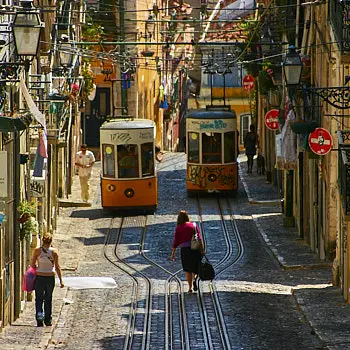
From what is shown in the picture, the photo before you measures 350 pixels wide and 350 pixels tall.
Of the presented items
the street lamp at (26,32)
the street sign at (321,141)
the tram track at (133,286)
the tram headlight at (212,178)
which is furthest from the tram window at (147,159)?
the street lamp at (26,32)

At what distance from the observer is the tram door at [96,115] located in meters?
53.1

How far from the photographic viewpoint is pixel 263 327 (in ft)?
70.5

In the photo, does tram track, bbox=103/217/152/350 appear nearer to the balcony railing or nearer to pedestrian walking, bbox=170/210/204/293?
pedestrian walking, bbox=170/210/204/293

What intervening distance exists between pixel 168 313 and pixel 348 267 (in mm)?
2851

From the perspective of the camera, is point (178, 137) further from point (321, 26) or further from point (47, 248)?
point (47, 248)

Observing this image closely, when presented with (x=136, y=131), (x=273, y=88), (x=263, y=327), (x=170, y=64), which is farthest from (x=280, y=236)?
(x=170, y=64)

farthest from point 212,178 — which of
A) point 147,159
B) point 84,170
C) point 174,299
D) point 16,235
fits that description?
point 16,235

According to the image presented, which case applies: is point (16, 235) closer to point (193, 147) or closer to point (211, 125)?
point (211, 125)

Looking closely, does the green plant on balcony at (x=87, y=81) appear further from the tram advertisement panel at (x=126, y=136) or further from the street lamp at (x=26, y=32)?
the street lamp at (x=26, y=32)

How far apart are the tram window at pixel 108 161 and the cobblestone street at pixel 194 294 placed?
1.12 m

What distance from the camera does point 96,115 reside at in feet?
176

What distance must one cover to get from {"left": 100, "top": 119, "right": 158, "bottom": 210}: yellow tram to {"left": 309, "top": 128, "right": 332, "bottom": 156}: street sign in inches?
438

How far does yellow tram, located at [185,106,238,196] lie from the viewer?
39.4 meters

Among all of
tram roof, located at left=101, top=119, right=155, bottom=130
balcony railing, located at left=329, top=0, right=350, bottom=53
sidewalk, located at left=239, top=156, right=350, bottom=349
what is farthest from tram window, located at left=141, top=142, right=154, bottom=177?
balcony railing, located at left=329, top=0, right=350, bottom=53
